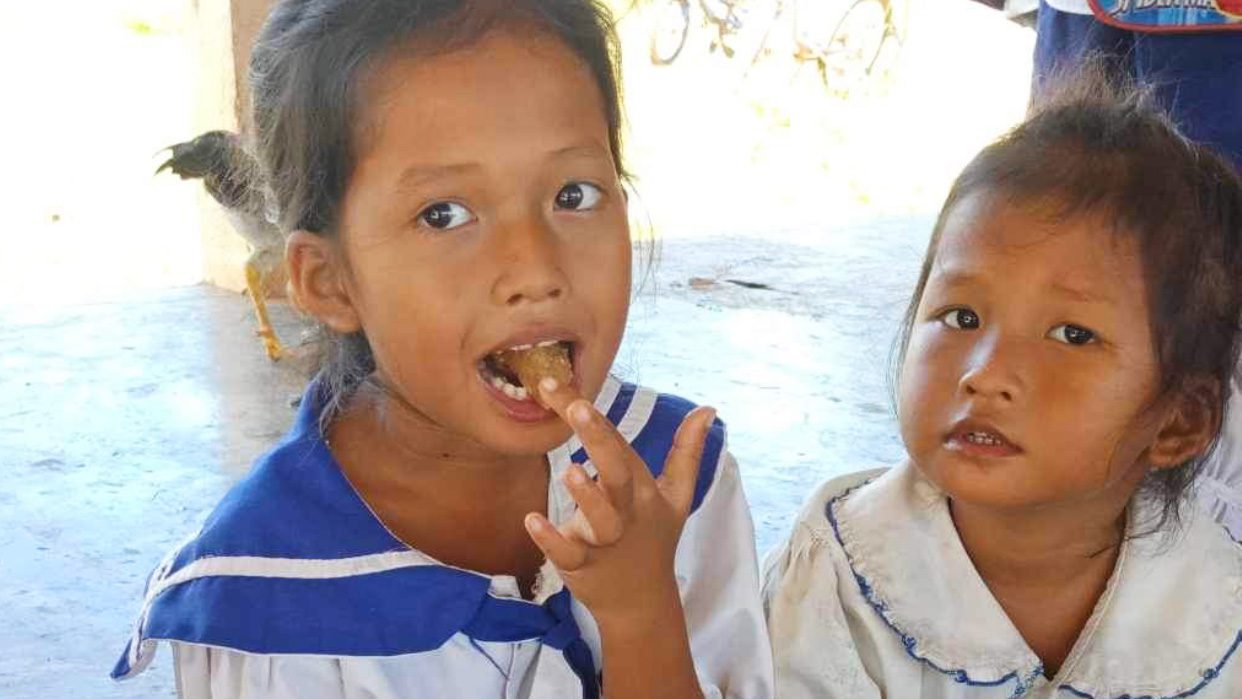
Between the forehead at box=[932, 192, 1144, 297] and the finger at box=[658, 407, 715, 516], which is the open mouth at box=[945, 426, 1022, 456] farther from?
the finger at box=[658, 407, 715, 516]

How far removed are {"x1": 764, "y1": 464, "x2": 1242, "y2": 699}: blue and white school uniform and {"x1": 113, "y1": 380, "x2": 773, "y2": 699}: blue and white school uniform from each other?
211mm

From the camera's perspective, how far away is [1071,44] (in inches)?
77.4

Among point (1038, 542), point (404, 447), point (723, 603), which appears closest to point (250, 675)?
point (404, 447)

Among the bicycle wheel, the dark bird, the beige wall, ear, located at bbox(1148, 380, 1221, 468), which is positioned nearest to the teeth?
ear, located at bbox(1148, 380, 1221, 468)

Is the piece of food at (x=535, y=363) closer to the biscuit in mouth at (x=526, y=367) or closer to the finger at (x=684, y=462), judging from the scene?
the biscuit in mouth at (x=526, y=367)

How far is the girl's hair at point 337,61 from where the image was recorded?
1185mm

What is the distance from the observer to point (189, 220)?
23.5 ft

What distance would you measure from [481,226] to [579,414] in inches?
9.2

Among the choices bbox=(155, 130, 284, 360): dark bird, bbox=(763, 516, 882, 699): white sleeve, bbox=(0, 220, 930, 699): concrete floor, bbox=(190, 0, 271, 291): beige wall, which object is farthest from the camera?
bbox=(190, 0, 271, 291): beige wall

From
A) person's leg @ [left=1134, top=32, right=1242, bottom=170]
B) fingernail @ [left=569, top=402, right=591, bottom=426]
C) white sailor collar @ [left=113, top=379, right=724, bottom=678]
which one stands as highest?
person's leg @ [left=1134, top=32, right=1242, bottom=170]

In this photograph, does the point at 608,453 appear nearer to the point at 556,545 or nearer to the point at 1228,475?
the point at 556,545

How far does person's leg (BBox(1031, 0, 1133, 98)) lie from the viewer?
6.16 ft

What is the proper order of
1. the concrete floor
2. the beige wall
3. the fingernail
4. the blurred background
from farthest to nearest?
the beige wall, the blurred background, the concrete floor, the fingernail

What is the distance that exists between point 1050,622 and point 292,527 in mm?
837
